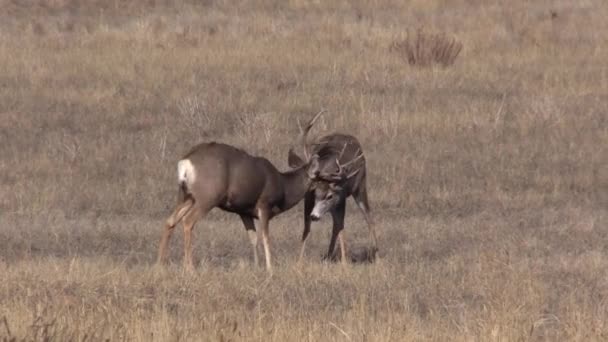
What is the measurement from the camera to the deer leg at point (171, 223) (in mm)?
Answer: 12109

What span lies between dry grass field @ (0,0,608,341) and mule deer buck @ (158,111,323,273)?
0.43 meters

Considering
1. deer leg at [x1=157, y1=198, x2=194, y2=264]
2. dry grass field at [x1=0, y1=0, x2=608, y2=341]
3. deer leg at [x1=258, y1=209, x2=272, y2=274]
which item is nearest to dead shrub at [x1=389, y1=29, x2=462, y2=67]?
dry grass field at [x1=0, y1=0, x2=608, y2=341]

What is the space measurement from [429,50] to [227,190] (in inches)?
418

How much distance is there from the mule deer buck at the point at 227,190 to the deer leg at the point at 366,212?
1118 millimetres

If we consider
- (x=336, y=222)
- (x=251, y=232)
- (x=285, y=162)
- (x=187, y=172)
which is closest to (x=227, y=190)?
(x=187, y=172)

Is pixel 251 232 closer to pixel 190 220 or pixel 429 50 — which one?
pixel 190 220

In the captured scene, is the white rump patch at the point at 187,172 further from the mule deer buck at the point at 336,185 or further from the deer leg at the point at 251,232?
the mule deer buck at the point at 336,185

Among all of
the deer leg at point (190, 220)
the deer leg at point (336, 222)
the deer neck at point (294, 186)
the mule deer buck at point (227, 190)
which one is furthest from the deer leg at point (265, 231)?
the deer leg at point (336, 222)

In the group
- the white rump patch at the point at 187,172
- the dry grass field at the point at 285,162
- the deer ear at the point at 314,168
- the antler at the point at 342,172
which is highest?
the white rump patch at the point at 187,172

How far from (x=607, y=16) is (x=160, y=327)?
20.1 m

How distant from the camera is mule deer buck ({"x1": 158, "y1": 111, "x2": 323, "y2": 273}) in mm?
12125

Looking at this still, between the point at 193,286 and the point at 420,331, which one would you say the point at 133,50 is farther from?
the point at 420,331

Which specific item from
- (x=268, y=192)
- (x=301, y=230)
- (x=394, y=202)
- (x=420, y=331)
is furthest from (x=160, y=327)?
(x=394, y=202)

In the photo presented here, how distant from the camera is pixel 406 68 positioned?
72.9 ft
